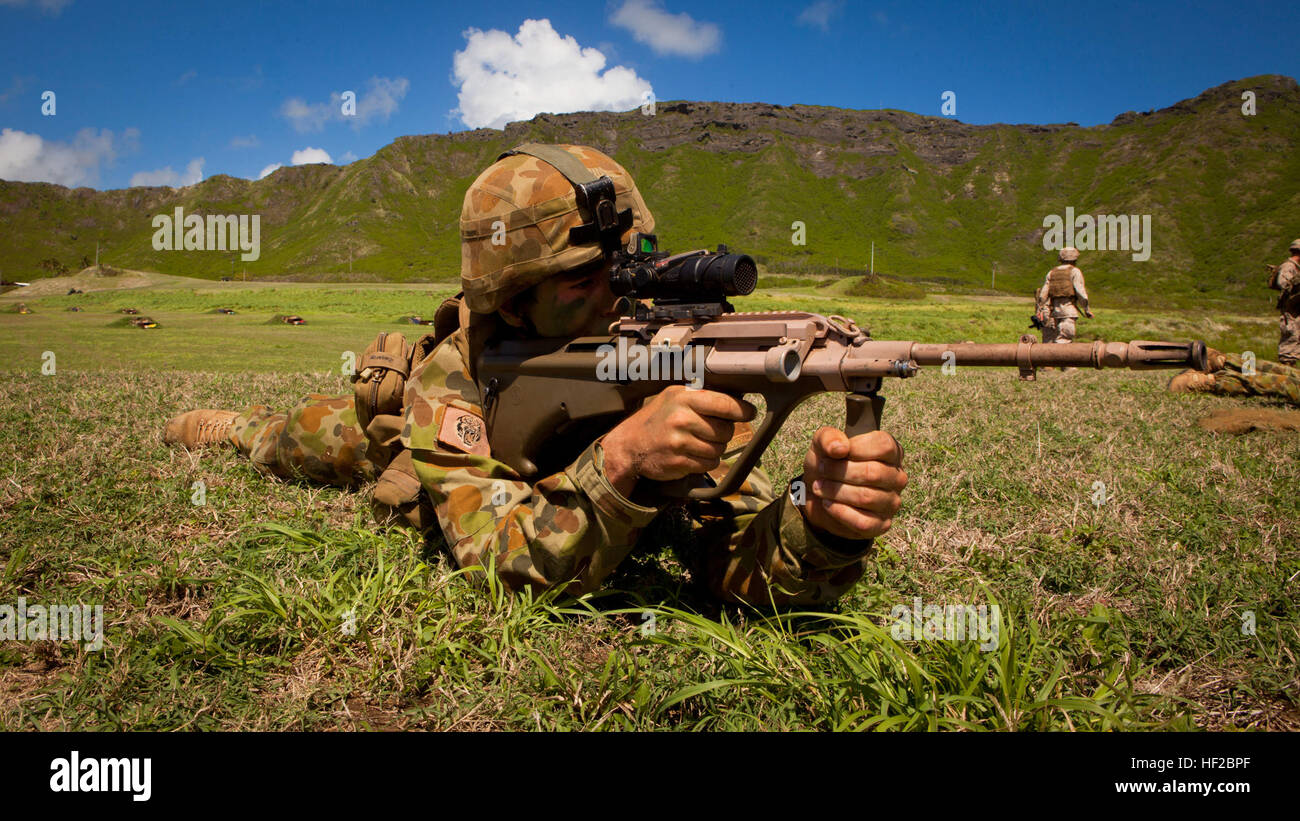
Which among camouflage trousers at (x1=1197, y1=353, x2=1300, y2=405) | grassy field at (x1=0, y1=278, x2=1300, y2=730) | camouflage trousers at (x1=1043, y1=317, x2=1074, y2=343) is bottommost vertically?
grassy field at (x1=0, y1=278, x2=1300, y2=730)

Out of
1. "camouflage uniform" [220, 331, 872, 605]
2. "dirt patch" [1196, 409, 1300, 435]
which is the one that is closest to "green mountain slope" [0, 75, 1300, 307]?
"dirt patch" [1196, 409, 1300, 435]

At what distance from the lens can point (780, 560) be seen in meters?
2.80

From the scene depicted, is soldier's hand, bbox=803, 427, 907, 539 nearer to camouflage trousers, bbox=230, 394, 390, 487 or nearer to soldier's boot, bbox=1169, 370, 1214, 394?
camouflage trousers, bbox=230, 394, 390, 487

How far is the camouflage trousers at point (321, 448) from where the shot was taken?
4.84 metres

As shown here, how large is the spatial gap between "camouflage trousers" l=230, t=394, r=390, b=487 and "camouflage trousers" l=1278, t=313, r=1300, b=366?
16921 millimetres

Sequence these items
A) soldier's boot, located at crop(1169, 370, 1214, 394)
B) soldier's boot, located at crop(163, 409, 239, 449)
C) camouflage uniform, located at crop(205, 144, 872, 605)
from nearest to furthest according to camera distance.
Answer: camouflage uniform, located at crop(205, 144, 872, 605), soldier's boot, located at crop(163, 409, 239, 449), soldier's boot, located at crop(1169, 370, 1214, 394)

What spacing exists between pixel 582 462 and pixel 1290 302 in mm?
16772

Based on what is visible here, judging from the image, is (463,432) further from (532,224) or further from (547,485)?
(532,224)

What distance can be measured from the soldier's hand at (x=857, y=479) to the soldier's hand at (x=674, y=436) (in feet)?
1.01

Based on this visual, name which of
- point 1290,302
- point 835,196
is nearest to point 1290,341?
point 1290,302

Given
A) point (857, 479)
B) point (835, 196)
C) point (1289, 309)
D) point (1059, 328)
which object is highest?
point (835, 196)

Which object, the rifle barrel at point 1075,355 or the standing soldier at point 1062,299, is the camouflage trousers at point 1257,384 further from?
the rifle barrel at point 1075,355

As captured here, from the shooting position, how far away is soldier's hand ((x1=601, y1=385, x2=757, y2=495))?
8.21 feet

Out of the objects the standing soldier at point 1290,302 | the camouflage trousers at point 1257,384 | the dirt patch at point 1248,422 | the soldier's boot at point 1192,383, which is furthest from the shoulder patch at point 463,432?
the standing soldier at point 1290,302
